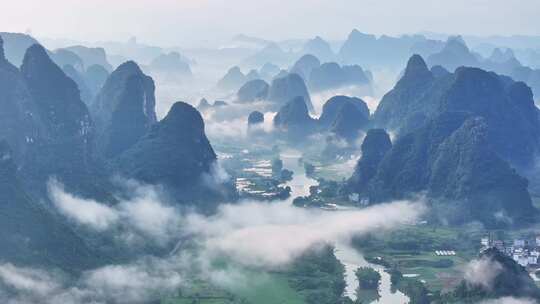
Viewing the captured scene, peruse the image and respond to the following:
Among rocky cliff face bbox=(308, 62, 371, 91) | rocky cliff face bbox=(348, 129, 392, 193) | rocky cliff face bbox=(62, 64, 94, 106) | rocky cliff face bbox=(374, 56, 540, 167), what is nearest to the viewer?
rocky cliff face bbox=(348, 129, 392, 193)

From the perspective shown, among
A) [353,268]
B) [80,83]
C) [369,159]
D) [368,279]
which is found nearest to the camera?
[368,279]

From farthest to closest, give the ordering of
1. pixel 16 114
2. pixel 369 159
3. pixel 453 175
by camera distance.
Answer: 1. pixel 369 159
2. pixel 453 175
3. pixel 16 114

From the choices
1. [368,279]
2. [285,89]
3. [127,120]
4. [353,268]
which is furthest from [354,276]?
[285,89]

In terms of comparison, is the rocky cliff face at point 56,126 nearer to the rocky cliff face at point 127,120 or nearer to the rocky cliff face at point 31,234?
the rocky cliff face at point 127,120

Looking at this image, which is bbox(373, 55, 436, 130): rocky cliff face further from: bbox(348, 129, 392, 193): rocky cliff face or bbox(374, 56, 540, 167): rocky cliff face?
bbox(348, 129, 392, 193): rocky cliff face

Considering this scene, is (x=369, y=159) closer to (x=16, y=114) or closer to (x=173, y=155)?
(x=173, y=155)

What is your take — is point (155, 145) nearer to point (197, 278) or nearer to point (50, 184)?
point (50, 184)

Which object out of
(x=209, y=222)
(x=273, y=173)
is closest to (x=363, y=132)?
(x=273, y=173)

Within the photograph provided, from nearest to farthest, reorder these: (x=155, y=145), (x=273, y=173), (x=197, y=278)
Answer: (x=197, y=278), (x=155, y=145), (x=273, y=173)

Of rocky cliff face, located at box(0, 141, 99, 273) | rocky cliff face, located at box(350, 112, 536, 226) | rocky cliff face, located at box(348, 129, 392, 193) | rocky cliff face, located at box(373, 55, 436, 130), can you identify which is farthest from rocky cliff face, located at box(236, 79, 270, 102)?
rocky cliff face, located at box(0, 141, 99, 273)
